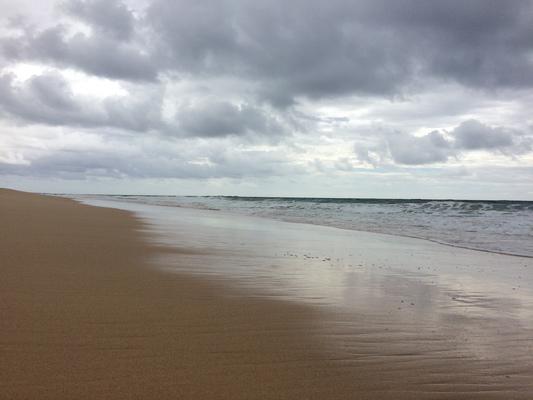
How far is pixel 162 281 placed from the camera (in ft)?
20.2

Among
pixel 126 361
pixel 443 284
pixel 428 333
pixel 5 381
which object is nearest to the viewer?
pixel 5 381

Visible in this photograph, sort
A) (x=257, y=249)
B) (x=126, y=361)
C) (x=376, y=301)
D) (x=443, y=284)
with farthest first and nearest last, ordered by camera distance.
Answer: (x=257, y=249)
(x=443, y=284)
(x=376, y=301)
(x=126, y=361)

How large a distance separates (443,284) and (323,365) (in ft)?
14.6

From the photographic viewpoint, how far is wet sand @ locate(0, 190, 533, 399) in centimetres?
301

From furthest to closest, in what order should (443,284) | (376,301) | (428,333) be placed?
1. (443,284)
2. (376,301)
3. (428,333)

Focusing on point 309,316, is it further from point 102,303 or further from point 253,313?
point 102,303

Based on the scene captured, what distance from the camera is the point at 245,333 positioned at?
4082mm

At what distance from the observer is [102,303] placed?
4.71 metres

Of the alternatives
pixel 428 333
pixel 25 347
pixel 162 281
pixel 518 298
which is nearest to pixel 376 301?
pixel 428 333

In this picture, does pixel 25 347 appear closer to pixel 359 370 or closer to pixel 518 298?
pixel 359 370

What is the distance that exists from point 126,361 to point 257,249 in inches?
286

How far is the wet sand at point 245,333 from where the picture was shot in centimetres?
301

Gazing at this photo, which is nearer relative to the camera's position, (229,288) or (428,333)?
(428,333)

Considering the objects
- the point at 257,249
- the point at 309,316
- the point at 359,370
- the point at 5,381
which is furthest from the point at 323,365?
the point at 257,249
